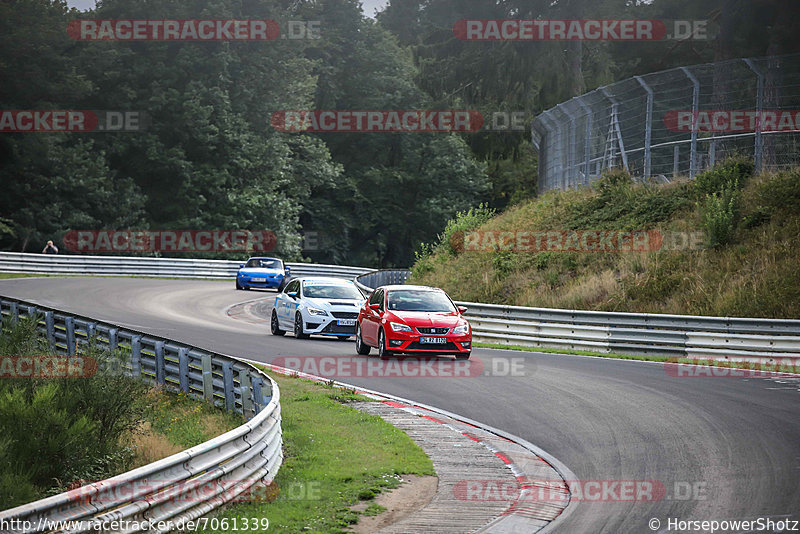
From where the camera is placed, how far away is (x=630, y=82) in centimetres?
2795

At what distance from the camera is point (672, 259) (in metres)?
25.1

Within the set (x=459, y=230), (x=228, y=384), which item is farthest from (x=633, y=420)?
(x=459, y=230)

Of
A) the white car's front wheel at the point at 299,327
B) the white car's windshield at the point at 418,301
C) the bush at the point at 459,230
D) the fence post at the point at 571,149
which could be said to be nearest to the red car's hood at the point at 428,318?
the white car's windshield at the point at 418,301

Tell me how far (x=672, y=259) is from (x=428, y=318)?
9.38m

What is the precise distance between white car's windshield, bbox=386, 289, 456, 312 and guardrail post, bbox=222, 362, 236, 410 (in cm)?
687

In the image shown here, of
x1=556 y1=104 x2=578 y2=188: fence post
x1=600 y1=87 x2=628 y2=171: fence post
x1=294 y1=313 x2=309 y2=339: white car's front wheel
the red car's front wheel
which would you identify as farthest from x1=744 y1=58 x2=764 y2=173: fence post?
x1=294 y1=313 x2=309 y2=339: white car's front wheel

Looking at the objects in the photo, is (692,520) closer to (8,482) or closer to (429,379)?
(8,482)

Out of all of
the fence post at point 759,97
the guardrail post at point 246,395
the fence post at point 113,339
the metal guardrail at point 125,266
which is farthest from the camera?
the metal guardrail at point 125,266

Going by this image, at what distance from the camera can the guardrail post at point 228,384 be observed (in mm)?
12406

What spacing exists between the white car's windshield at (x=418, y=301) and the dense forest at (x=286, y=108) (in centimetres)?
1954

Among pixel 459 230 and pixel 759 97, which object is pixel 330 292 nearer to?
pixel 759 97

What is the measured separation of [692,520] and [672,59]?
42.6m

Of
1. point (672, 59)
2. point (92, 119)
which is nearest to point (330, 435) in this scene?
point (672, 59)

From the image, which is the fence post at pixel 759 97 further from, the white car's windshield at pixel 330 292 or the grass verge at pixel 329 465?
the grass verge at pixel 329 465
